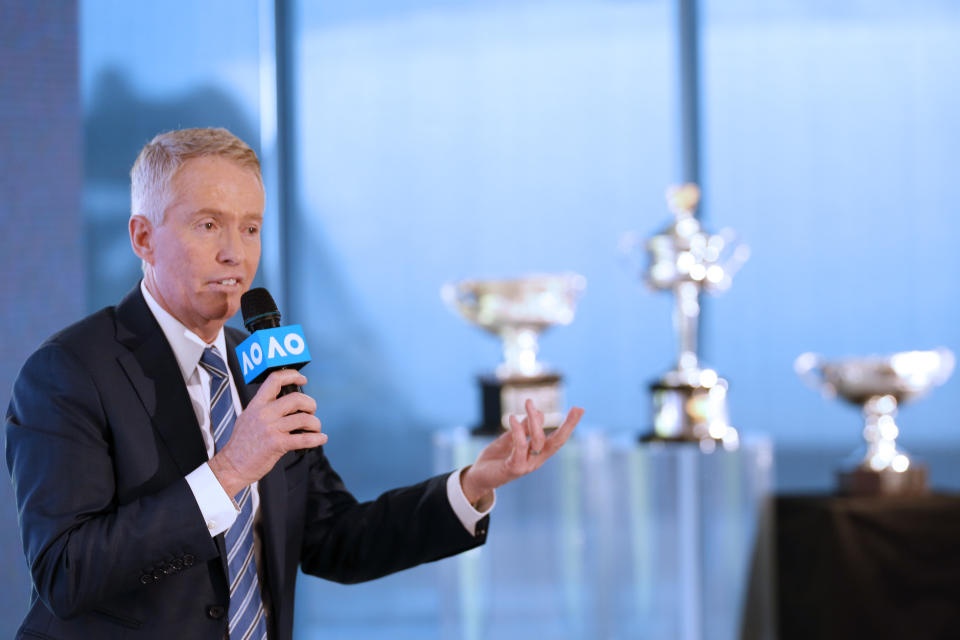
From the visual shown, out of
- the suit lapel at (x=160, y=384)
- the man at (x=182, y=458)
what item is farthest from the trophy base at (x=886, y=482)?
the suit lapel at (x=160, y=384)

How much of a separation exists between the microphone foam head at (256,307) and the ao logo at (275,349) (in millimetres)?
40

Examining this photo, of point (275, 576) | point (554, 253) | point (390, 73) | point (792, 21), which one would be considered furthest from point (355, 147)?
point (275, 576)

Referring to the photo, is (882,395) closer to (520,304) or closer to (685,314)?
(685,314)

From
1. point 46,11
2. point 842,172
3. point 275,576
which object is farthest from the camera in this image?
point 842,172

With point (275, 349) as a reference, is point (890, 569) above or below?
below

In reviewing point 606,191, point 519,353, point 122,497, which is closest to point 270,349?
point 122,497

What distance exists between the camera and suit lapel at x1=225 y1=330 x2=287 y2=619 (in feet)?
4.12

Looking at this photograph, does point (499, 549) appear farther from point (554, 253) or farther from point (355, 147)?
point (355, 147)

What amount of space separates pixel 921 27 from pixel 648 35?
1.10 meters

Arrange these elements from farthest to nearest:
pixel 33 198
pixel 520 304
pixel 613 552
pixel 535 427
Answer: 1. pixel 520 304
2. pixel 613 552
3. pixel 33 198
4. pixel 535 427

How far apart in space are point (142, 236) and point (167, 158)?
0.32 ft

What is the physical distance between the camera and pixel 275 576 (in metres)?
1.26

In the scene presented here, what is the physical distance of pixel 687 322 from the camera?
315 centimetres

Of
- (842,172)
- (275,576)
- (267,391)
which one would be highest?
(842,172)
